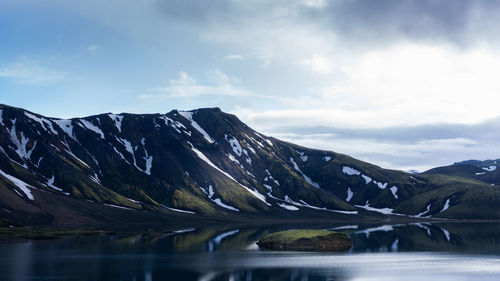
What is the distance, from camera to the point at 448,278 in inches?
3054

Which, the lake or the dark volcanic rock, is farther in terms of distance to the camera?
the dark volcanic rock

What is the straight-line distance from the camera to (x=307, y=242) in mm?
132375

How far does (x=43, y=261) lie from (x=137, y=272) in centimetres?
2602

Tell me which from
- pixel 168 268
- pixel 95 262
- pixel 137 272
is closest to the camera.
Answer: pixel 137 272

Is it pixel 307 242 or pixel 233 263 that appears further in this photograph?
pixel 307 242

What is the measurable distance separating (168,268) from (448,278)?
49020 millimetres

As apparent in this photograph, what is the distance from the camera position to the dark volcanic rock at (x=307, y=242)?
13150 centimetres

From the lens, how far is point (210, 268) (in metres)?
89.1

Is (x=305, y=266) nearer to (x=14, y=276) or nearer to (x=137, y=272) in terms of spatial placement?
(x=137, y=272)

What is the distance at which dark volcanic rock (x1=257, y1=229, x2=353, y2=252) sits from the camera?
13150 cm

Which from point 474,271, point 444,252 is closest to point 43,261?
point 474,271

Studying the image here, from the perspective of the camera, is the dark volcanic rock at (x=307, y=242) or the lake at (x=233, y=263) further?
the dark volcanic rock at (x=307, y=242)

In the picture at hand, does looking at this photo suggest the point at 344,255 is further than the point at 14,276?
Yes

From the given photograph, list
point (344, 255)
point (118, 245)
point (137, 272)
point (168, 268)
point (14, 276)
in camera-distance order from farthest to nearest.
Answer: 1. point (118, 245)
2. point (344, 255)
3. point (168, 268)
4. point (137, 272)
5. point (14, 276)
